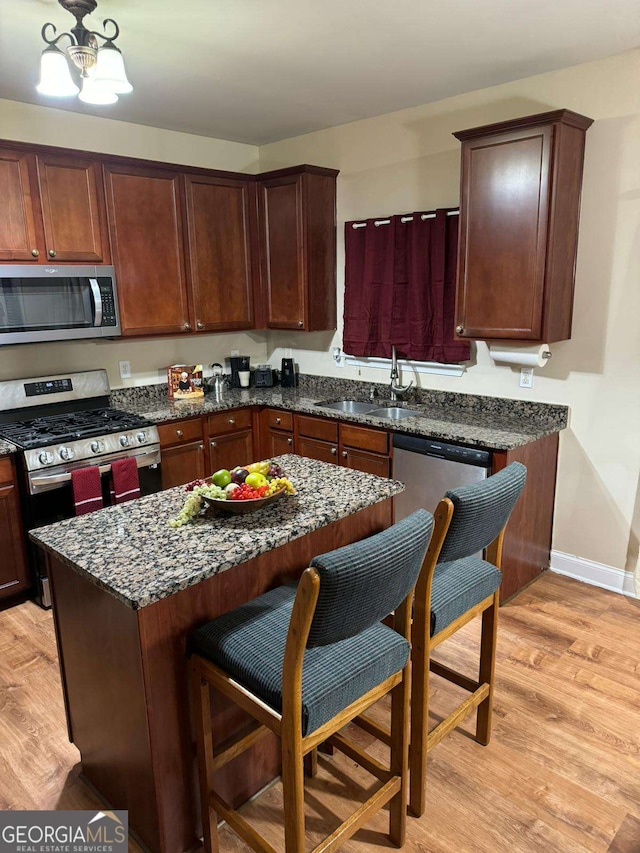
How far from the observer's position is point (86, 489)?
316cm

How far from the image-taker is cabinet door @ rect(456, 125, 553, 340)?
112 inches

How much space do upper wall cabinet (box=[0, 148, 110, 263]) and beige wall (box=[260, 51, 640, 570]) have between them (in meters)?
1.82

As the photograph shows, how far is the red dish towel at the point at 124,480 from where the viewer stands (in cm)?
329

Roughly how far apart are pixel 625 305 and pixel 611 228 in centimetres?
38

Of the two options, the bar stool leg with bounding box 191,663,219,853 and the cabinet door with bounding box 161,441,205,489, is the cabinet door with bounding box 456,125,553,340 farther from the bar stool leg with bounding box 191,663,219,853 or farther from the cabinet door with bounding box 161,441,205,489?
the bar stool leg with bounding box 191,663,219,853

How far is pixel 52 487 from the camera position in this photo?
10.2ft

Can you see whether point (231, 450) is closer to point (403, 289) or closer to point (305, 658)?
point (403, 289)

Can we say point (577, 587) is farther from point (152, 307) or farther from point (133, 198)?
point (133, 198)

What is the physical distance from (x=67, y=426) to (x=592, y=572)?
3.03 meters

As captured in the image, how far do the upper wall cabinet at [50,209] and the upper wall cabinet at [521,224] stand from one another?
207 cm

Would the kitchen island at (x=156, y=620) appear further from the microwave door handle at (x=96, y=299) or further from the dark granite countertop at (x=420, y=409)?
the microwave door handle at (x=96, y=299)

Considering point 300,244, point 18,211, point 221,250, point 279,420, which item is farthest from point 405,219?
point 18,211

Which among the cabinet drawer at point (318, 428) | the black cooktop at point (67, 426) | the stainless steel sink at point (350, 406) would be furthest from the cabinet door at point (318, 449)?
the black cooktop at point (67, 426)

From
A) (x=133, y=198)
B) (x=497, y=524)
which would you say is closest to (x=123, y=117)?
(x=133, y=198)
